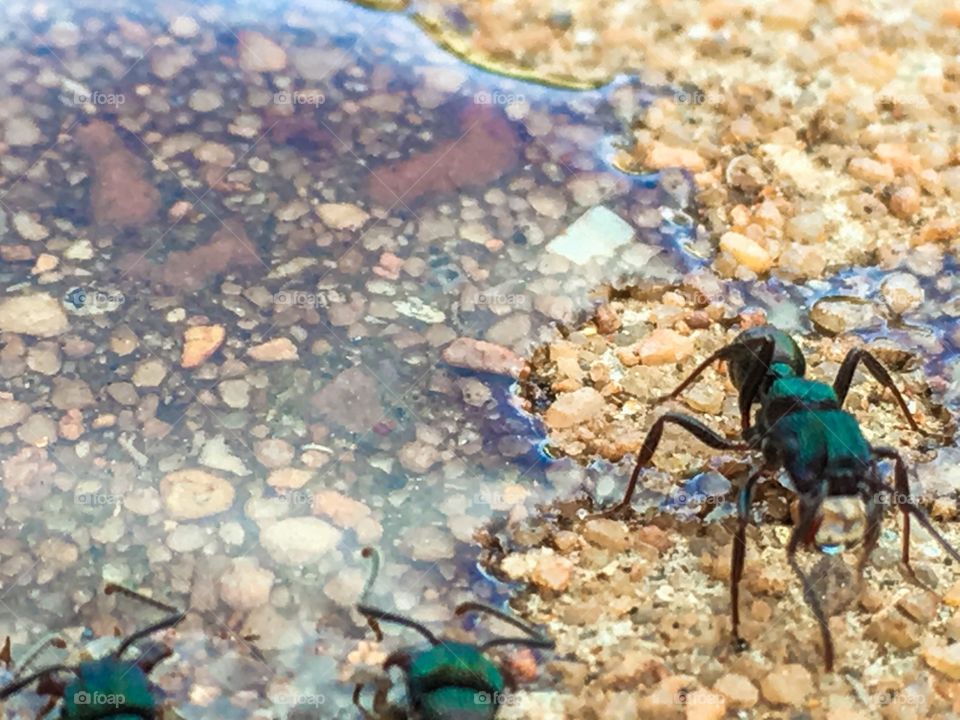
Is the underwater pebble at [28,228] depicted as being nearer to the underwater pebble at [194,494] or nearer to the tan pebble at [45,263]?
the tan pebble at [45,263]

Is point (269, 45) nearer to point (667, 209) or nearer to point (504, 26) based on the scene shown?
point (504, 26)

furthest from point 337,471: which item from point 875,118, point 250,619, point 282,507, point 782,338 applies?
point 875,118

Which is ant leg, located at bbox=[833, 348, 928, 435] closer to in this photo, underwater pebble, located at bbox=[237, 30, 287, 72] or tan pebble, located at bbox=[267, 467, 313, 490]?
tan pebble, located at bbox=[267, 467, 313, 490]

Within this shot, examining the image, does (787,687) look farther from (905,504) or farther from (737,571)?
(905,504)

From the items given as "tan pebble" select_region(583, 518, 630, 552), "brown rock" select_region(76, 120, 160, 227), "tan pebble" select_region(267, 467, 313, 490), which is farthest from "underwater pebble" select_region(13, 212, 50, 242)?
"tan pebble" select_region(583, 518, 630, 552)

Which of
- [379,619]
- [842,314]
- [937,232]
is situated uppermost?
[937,232]

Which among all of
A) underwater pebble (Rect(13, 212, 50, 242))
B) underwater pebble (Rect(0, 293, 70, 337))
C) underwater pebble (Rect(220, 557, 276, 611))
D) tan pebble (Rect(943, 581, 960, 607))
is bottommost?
underwater pebble (Rect(220, 557, 276, 611))

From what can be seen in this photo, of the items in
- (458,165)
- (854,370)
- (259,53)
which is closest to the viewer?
(854,370)

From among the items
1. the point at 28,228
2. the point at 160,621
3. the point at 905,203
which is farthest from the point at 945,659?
the point at 28,228
